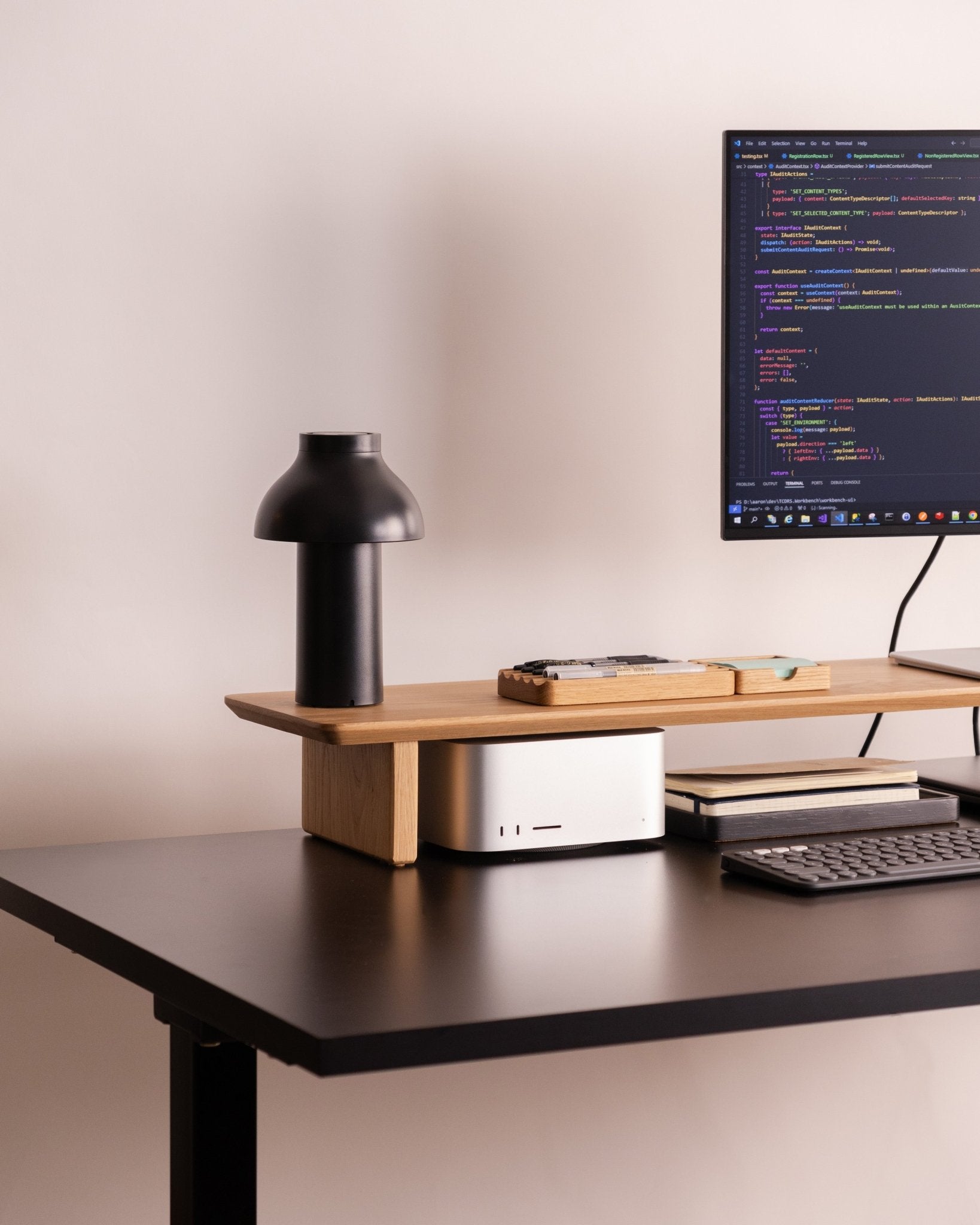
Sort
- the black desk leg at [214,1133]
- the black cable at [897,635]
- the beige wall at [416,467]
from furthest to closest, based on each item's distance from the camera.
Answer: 1. the black cable at [897,635]
2. the beige wall at [416,467]
3. the black desk leg at [214,1133]

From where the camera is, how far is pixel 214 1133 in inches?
46.9

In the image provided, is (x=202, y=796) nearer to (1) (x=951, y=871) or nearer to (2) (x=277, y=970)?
(2) (x=277, y=970)

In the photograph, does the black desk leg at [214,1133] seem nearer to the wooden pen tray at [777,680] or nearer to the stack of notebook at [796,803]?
the stack of notebook at [796,803]

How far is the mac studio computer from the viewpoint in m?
1.57

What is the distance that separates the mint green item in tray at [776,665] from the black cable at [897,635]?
0.38 metres

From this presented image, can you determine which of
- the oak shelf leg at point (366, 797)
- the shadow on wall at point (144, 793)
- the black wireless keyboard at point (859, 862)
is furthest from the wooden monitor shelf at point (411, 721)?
the shadow on wall at point (144, 793)

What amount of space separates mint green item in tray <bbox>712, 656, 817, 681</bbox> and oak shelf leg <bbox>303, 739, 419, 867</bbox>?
35cm

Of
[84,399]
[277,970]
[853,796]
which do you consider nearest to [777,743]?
[853,796]

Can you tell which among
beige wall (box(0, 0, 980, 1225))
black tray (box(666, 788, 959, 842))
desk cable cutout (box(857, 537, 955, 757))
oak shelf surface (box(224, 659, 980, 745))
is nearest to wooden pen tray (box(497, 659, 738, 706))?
oak shelf surface (box(224, 659, 980, 745))

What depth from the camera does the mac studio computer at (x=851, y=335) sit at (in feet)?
5.16

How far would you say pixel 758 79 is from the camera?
192cm

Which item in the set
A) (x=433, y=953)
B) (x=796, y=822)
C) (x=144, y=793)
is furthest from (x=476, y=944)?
(x=144, y=793)

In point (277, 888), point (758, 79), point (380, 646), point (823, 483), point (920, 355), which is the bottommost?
point (277, 888)

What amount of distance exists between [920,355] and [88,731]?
3.15 ft
